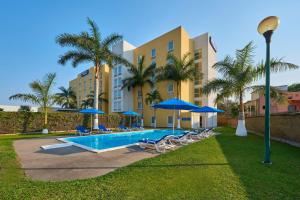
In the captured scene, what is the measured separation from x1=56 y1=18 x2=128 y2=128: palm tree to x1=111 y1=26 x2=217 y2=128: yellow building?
13550 millimetres

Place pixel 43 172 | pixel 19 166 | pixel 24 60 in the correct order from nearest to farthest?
1. pixel 43 172
2. pixel 19 166
3. pixel 24 60

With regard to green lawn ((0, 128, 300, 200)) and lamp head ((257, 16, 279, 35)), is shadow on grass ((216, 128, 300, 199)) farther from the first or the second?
lamp head ((257, 16, 279, 35))

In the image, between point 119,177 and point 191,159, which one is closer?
point 119,177

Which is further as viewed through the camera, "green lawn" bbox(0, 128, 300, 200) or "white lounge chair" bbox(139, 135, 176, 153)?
"white lounge chair" bbox(139, 135, 176, 153)

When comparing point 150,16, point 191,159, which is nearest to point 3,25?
point 150,16

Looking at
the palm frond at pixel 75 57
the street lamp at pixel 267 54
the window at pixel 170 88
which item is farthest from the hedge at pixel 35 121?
the street lamp at pixel 267 54

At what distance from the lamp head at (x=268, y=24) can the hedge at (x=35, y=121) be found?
1945cm

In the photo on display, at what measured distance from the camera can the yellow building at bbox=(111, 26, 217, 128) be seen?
93.6ft

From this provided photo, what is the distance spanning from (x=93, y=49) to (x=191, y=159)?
1474cm

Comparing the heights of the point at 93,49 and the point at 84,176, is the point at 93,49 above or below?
above

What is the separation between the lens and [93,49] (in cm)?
1706

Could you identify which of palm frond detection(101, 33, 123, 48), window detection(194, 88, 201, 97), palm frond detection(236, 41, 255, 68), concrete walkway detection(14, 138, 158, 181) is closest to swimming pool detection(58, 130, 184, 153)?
concrete walkway detection(14, 138, 158, 181)

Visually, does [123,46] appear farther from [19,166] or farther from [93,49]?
[19,166]

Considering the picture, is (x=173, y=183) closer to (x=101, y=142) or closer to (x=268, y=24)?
(x=268, y=24)
